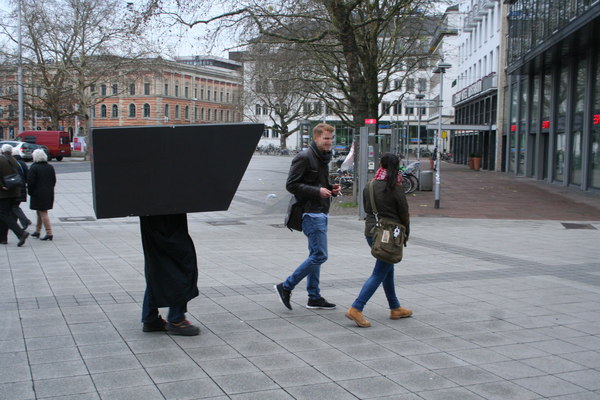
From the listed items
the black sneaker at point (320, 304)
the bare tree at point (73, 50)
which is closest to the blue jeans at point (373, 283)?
the black sneaker at point (320, 304)

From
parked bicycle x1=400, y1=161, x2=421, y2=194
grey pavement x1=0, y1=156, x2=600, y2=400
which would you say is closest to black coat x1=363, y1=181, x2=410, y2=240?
grey pavement x1=0, y1=156, x2=600, y2=400

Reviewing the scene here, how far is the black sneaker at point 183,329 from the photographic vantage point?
540cm

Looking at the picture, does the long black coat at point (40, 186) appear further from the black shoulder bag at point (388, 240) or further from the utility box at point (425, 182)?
the utility box at point (425, 182)

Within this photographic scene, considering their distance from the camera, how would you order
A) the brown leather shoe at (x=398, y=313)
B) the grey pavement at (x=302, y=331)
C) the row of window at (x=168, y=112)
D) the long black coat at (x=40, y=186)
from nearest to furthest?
the grey pavement at (x=302, y=331) → the brown leather shoe at (x=398, y=313) → the long black coat at (x=40, y=186) → the row of window at (x=168, y=112)

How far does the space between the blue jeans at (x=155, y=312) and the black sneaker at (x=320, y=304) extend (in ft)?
4.89

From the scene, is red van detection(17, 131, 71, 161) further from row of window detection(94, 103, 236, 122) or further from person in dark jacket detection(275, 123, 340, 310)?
person in dark jacket detection(275, 123, 340, 310)

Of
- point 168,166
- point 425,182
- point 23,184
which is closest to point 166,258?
point 168,166

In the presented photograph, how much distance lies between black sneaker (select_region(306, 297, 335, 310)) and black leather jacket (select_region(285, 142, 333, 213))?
0.96 metres

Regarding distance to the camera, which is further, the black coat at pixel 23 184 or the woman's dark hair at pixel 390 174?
the black coat at pixel 23 184

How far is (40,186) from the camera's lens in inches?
455

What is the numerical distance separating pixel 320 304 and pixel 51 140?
50745 mm

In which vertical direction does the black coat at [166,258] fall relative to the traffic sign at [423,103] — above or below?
below

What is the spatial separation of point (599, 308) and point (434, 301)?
1.65 meters

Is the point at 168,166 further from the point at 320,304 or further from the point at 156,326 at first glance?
the point at 320,304
